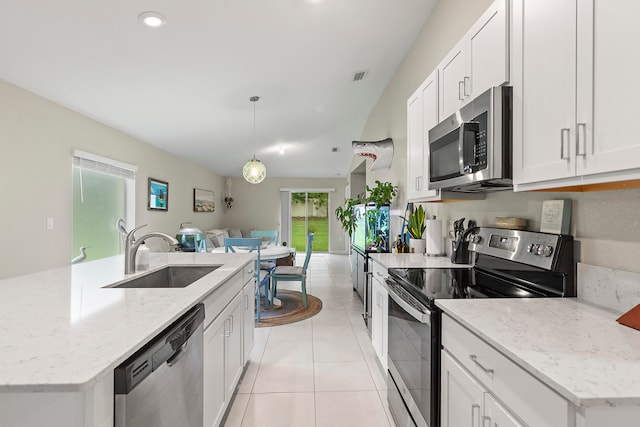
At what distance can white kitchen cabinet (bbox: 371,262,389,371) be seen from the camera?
90.9 inches

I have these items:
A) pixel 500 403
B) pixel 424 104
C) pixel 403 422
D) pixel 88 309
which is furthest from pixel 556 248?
pixel 88 309

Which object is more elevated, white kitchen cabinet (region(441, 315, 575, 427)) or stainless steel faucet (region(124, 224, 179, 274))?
stainless steel faucet (region(124, 224, 179, 274))

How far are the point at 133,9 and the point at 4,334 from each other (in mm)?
2361

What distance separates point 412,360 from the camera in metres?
1.62

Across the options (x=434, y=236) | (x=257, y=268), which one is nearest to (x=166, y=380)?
(x=434, y=236)

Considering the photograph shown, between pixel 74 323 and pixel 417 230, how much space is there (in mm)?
2636

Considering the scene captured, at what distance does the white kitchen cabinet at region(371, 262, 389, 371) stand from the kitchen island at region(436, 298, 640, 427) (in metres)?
1.04

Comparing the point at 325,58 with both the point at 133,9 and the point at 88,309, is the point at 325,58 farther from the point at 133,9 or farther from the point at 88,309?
the point at 88,309

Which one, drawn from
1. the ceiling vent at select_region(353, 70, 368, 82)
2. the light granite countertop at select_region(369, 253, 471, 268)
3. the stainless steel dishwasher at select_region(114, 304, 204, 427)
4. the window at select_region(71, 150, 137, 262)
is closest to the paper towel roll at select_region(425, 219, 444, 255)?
the light granite countertop at select_region(369, 253, 471, 268)

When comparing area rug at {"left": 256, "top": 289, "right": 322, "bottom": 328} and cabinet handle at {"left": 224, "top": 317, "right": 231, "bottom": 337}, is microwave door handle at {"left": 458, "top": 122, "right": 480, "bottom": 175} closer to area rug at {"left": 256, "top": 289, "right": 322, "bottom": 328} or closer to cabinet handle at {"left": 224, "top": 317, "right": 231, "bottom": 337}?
cabinet handle at {"left": 224, "top": 317, "right": 231, "bottom": 337}

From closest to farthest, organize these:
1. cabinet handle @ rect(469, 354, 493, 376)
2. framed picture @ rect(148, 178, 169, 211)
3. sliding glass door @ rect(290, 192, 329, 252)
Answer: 1. cabinet handle @ rect(469, 354, 493, 376)
2. framed picture @ rect(148, 178, 169, 211)
3. sliding glass door @ rect(290, 192, 329, 252)

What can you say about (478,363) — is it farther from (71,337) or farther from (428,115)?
(428,115)

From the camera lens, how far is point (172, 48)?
2.93m

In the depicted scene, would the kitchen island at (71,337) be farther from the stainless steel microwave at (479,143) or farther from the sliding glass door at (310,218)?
the sliding glass door at (310,218)
